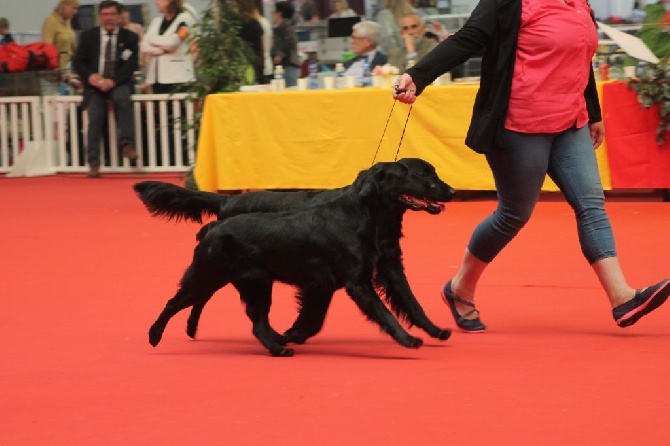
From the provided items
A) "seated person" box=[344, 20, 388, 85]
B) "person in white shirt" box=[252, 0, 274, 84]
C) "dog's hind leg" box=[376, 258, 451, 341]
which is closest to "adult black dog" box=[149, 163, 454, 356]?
"dog's hind leg" box=[376, 258, 451, 341]

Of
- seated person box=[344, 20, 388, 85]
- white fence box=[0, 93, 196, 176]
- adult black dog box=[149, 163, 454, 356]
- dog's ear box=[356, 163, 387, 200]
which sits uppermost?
seated person box=[344, 20, 388, 85]

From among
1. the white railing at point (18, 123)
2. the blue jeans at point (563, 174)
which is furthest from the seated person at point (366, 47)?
the blue jeans at point (563, 174)

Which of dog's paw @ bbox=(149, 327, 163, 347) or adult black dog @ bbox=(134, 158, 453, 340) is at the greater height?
adult black dog @ bbox=(134, 158, 453, 340)

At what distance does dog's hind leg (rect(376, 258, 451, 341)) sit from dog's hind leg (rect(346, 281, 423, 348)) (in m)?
0.19

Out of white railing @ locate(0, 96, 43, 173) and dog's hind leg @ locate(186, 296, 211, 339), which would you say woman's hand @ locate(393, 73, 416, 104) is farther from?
white railing @ locate(0, 96, 43, 173)

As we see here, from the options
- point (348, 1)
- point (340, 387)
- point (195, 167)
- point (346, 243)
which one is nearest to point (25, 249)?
point (195, 167)

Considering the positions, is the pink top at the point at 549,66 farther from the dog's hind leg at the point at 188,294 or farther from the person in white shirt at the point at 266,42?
the person in white shirt at the point at 266,42

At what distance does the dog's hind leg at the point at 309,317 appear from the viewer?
5.12 metres

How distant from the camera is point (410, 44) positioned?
11273 millimetres

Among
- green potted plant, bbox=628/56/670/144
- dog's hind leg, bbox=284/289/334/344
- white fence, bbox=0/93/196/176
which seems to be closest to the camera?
dog's hind leg, bbox=284/289/334/344

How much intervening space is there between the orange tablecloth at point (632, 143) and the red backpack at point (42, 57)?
7.23 m

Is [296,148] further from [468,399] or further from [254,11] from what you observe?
[468,399]

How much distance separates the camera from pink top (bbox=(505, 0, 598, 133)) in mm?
5016

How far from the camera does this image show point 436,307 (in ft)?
19.8
